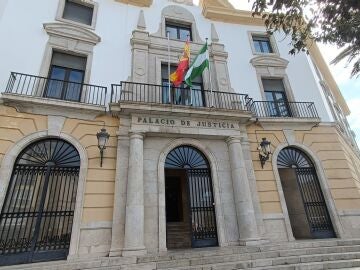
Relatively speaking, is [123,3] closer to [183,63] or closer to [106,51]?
[106,51]

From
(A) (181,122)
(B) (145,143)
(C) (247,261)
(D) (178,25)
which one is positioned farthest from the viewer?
(D) (178,25)

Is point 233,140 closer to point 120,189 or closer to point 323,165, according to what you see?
point 323,165

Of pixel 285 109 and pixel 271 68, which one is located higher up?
pixel 271 68

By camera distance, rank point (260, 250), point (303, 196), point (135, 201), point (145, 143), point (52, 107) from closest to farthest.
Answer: point (260, 250)
point (135, 201)
point (52, 107)
point (145, 143)
point (303, 196)

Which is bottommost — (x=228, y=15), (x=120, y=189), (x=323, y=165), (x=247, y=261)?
(x=247, y=261)

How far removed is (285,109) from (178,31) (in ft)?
21.1

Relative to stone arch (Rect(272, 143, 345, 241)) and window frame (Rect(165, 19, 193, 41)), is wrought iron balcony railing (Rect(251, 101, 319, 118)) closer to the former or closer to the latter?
stone arch (Rect(272, 143, 345, 241))

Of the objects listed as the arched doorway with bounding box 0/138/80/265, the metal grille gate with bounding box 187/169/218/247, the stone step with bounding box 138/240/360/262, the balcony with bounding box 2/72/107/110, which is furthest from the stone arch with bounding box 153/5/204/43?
the stone step with bounding box 138/240/360/262

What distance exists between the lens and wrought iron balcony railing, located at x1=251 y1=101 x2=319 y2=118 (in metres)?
10.1

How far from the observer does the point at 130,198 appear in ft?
22.0

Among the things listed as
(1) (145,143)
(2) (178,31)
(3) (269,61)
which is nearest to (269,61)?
(3) (269,61)

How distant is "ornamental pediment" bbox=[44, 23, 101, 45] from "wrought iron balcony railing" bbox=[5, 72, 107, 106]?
2.06 m

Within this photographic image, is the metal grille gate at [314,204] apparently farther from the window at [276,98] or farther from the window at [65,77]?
the window at [65,77]

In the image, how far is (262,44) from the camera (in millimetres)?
12320
